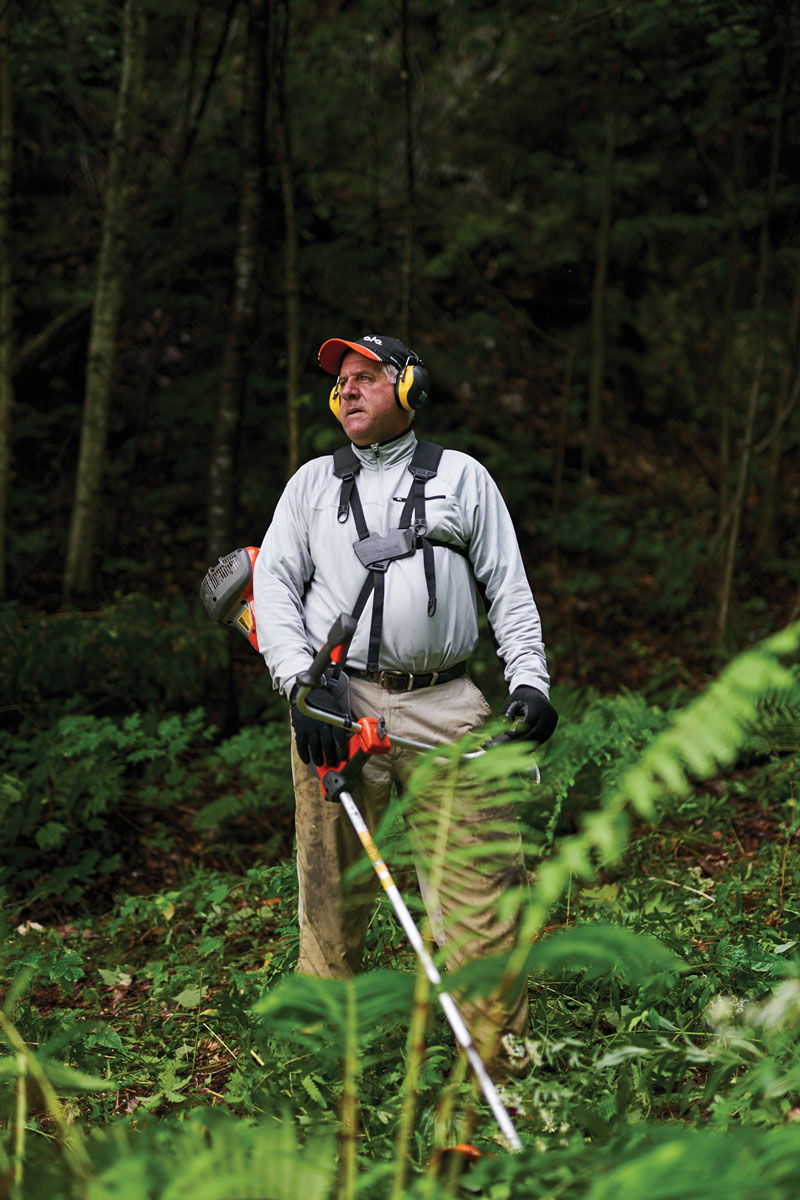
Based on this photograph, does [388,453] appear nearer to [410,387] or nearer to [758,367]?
[410,387]

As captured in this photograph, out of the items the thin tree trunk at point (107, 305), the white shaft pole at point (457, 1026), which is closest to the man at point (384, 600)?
the white shaft pole at point (457, 1026)

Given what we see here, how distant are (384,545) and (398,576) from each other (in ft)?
0.37

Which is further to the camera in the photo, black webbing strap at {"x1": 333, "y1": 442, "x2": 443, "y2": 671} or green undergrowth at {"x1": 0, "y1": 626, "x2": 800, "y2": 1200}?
black webbing strap at {"x1": 333, "y1": 442, "x2": 443, "y2": 671}

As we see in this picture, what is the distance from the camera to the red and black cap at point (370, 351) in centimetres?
325

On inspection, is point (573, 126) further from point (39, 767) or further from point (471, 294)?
point (39, 767)

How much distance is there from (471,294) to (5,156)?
749 cm

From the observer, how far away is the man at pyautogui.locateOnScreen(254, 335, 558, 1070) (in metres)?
3.11

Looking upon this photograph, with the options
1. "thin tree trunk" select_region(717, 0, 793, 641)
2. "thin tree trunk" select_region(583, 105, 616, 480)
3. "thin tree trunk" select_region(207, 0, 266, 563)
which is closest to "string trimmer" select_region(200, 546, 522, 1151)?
"thin tree trunk" select_region(207, 0, 266, 563)

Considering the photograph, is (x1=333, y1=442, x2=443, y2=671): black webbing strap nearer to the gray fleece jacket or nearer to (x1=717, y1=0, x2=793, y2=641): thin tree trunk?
the gray fleece jacket

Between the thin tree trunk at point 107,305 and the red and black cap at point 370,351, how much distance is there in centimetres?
564

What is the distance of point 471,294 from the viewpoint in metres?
13.6

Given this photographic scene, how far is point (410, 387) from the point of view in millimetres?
3227

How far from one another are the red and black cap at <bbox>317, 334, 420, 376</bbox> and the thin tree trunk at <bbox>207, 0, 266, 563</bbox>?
4074 millimetres

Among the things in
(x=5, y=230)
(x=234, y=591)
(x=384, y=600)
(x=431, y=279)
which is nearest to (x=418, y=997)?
(x=384, y=600)
